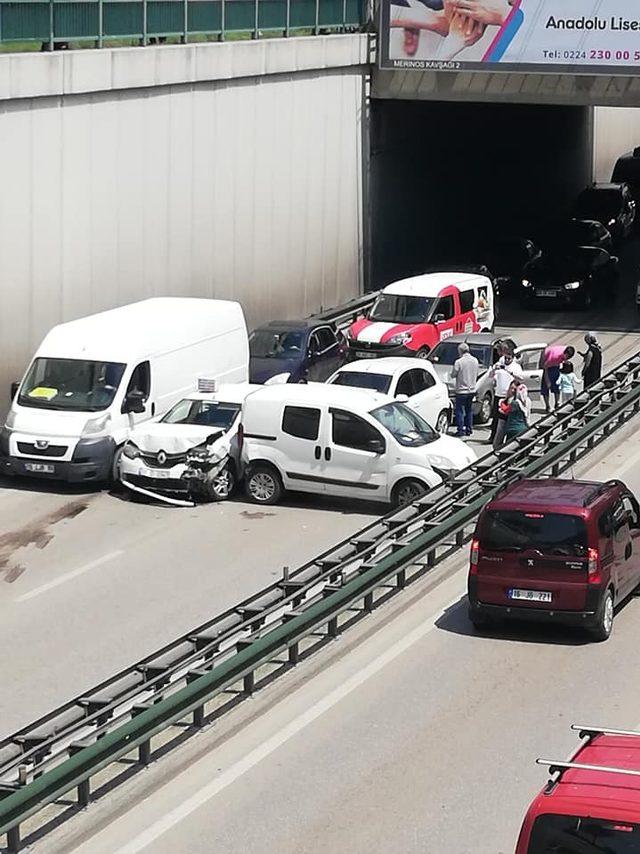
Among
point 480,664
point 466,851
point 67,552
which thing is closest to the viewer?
point 466,851

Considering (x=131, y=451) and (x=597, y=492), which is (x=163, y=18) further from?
(x=597, y=492)

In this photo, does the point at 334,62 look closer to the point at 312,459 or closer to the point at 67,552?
the point at 312,459

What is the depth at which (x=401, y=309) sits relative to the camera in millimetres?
33344

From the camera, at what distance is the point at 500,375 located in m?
26.5

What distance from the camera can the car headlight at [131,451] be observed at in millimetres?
24016

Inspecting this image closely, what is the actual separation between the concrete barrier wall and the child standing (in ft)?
23.3

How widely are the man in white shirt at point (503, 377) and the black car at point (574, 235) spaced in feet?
52.5

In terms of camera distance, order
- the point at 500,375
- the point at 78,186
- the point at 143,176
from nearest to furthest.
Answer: the point at 500,375 < the point at 78,186 < the point at 143,176

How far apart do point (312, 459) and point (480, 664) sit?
22.9 ft

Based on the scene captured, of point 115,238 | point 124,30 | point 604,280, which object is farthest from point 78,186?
point 604,280

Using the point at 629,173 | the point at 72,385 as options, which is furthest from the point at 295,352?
the point at 629,173

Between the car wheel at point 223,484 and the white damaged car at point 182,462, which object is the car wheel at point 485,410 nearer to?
the white damaged car at point 182,462

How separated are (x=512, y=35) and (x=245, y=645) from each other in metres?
24.7

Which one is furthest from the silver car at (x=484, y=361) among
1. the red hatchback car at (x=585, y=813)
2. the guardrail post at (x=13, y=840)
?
the red hatchback car at (x=585, y=813)
